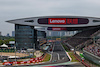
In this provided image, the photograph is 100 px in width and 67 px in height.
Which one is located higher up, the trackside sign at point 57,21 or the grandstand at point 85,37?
the trackside sign at point 57,21

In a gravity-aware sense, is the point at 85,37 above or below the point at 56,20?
below

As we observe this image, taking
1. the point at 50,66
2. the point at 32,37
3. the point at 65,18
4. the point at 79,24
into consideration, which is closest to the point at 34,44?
the point at 32,37

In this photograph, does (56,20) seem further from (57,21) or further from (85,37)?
(85,37)

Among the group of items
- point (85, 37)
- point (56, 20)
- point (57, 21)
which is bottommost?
point (85, 37)

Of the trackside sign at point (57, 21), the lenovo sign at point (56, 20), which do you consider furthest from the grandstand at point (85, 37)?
the lenovo sign at point (56, 20)

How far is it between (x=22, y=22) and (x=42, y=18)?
10226 millimetres

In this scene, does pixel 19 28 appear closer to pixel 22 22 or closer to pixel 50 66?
pixel 22 22

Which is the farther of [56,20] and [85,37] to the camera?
[85,37]

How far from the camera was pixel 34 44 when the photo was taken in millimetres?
73938

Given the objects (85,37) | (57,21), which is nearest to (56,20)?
(57,21)

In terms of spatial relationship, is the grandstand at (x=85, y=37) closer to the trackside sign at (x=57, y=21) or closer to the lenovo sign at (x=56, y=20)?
the trackside sign at (x=57, y=21)

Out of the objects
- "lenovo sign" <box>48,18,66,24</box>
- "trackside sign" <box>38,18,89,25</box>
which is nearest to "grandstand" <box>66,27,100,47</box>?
"trackside sign" <box>38,18,89,25</box>

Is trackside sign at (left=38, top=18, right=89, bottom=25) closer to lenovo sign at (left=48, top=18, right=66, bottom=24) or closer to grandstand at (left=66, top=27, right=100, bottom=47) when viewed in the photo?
lenovo sign at (left=48, top=18, right=66, bottom=24)

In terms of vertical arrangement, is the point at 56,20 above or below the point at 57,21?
above
